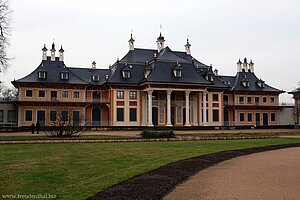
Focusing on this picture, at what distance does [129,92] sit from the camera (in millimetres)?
58812

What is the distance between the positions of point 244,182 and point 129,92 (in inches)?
1889

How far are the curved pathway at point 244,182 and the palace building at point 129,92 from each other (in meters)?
41.2

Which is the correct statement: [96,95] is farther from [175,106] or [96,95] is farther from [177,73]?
[177,73]

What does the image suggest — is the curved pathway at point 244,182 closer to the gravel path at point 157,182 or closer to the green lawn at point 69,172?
the gravel path at point 157,182

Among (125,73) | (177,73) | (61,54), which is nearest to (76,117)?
(125,73)

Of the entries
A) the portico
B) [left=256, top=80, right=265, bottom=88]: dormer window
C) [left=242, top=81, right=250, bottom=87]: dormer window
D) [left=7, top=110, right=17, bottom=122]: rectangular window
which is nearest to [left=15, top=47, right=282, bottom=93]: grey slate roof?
the portico

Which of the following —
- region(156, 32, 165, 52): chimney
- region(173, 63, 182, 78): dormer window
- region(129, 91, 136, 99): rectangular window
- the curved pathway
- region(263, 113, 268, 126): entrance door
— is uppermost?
region(156, 32, 165, 52): chimney

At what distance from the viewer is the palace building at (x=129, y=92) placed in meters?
56.9

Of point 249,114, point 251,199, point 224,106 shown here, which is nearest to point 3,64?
point 251,199

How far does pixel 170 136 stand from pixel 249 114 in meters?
40.1

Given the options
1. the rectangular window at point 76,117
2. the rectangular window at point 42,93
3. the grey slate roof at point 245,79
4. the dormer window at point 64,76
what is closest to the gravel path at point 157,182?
the rectangular window at point 76,117

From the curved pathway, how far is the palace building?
41.2 metres

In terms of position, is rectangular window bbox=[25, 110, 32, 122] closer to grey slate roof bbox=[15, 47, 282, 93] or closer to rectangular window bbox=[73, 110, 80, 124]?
grey slate roof bbox=[15, 47, 282, 93]

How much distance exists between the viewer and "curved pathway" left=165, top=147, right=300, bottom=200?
9.56m
